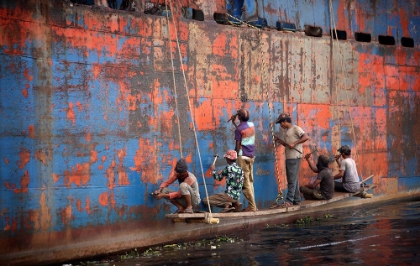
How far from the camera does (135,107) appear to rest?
33.0 ft

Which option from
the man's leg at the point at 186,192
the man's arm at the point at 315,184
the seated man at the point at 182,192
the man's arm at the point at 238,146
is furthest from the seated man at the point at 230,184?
the man's arm at the point at 315,184

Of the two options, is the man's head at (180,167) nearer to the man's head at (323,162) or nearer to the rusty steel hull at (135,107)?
the rusty steel hull at (135,107)

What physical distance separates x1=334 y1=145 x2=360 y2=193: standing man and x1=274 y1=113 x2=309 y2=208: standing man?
4.08ft

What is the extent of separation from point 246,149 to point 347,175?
2.49 meters

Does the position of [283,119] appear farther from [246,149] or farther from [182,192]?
[182,192]

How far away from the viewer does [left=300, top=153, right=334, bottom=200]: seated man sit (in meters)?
11.9

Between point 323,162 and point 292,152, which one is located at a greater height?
→ point 292,152

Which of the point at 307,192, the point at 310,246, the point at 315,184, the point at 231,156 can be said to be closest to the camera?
the point at 310,246

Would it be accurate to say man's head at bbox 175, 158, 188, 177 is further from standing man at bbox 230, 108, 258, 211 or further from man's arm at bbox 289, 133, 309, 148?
man's arm at bbox 289, 133, 309, 148

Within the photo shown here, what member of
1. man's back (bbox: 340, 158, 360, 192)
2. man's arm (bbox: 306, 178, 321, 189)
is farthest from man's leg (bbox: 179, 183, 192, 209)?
man's back (bbox: 340, 158, 360, 192)

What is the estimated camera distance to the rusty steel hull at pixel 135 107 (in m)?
8.69

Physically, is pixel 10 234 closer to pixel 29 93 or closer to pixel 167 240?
pixel 29 93

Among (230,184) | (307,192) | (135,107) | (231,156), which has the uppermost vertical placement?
(135,107)

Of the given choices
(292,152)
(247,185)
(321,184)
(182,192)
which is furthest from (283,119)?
(182,192)
